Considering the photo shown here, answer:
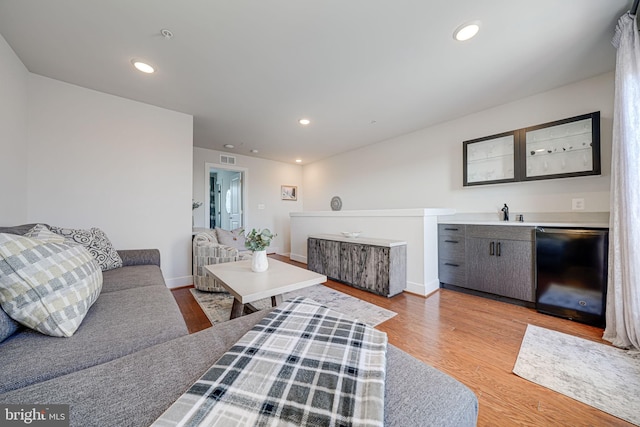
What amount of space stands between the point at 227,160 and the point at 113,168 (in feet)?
8.26

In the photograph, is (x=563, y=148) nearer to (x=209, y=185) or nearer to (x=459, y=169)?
(x=459, y=169)

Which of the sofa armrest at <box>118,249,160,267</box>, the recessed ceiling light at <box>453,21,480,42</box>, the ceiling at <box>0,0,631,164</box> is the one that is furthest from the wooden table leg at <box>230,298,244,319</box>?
the recessed ceiling light at <box>453,21,480,42</box>

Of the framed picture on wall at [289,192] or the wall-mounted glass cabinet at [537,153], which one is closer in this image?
the wall-mounted glass cabinet at [537,153]

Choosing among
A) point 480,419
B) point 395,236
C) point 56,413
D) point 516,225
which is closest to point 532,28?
point 516,225

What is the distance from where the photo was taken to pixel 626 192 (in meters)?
1.70

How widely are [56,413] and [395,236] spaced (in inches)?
125

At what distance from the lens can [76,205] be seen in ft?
8.33

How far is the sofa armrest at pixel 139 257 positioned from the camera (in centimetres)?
233

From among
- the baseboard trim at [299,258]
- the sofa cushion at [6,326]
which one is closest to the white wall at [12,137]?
the sofa cushion at [6,326]

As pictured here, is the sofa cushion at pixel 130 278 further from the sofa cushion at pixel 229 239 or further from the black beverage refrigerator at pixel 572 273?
the black beverage refrigerator at pixel 572 273

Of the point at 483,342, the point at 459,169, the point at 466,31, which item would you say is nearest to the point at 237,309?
the point at 483,342

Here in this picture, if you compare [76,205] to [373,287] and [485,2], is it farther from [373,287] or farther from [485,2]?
[485,2]

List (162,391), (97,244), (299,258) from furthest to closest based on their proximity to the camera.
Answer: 1. (299,258)
2. (97,244)
3. (162,391)

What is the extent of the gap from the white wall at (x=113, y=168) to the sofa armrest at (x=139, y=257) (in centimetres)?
57
